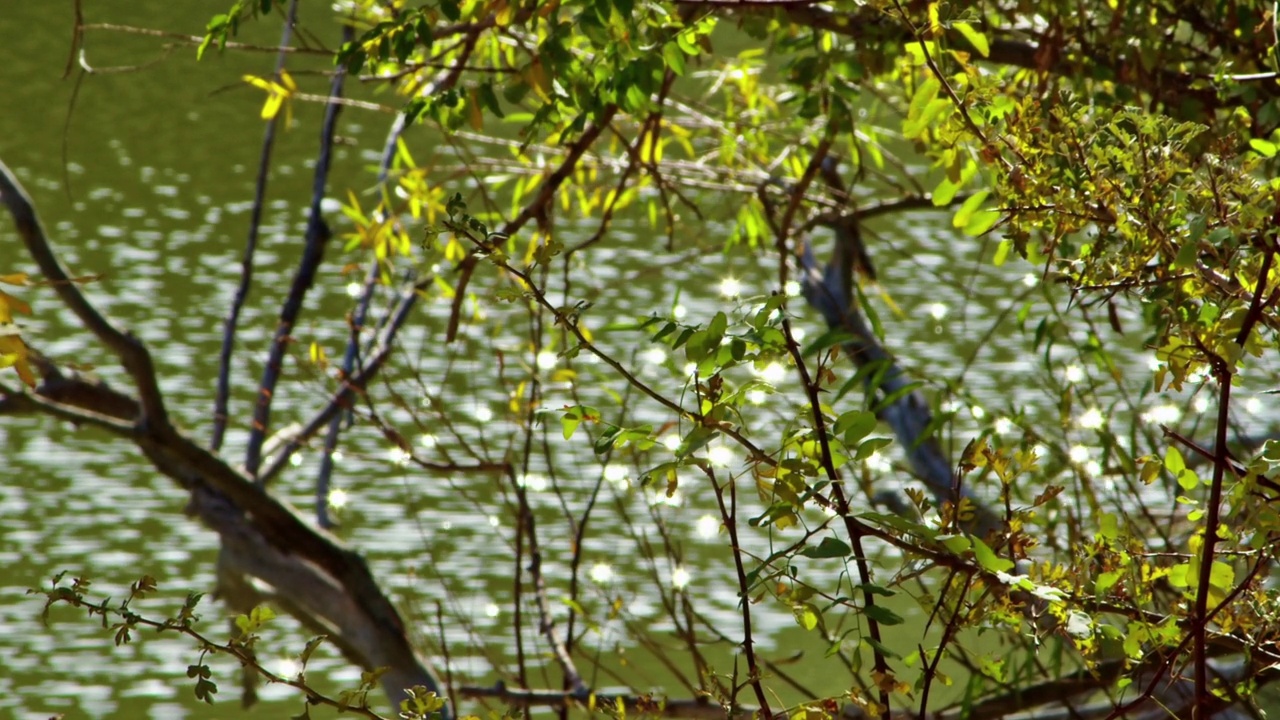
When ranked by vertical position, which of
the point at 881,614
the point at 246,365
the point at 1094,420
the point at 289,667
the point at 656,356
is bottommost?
the point at 881,614

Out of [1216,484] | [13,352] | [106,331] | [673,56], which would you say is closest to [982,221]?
[1216,484]

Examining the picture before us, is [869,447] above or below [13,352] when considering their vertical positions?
below

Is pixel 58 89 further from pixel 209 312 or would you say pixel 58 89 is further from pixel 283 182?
pixel 209 312

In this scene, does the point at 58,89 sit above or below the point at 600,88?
above

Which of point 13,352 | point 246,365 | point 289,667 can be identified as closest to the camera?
point 13,352

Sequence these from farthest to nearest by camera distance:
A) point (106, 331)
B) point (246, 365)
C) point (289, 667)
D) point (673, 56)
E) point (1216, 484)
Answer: point (246, 365) < point (289, 667) < point (106, 331) < point (673, 56) < point (1216, 484)

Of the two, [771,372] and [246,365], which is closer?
[771,372]

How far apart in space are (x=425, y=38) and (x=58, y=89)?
12393mm

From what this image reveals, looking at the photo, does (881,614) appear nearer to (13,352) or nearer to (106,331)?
(13,352)

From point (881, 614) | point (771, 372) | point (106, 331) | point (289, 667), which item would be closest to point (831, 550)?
point (881, 614)

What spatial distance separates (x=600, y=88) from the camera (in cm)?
169

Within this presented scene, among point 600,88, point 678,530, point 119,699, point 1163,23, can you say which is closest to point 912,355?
point 678,530

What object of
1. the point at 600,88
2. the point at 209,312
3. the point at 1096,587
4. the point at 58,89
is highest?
the point at 58,89

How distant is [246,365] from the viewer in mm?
8773
